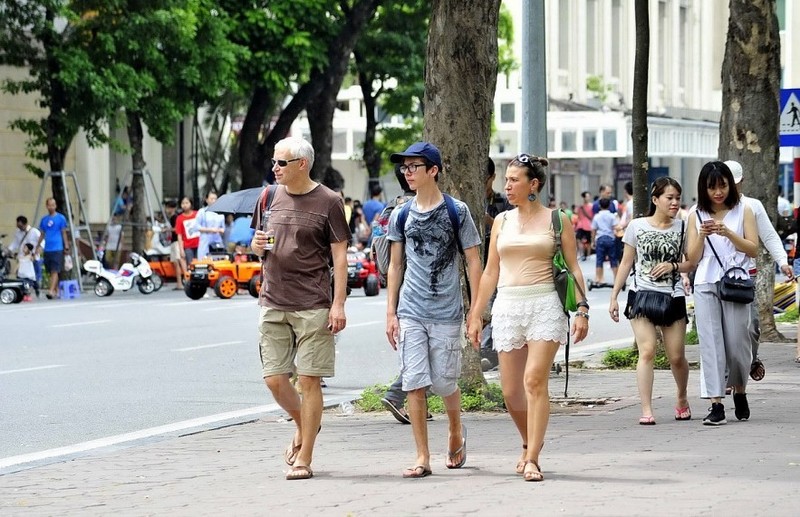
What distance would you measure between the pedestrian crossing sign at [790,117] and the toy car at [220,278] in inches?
478

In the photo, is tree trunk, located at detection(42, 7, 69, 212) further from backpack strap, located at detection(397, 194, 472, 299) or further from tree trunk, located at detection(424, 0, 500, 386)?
backpack strap, located at detection(397, 194, 472, 299)

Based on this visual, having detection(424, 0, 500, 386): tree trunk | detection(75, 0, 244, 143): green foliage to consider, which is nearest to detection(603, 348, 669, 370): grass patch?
detection(424, 0, 500, 386): tree trunk

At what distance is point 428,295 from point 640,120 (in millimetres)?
7509

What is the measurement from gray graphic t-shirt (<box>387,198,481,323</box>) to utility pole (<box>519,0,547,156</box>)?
6754 mm

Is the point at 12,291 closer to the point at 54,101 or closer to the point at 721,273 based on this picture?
the point at 54,101

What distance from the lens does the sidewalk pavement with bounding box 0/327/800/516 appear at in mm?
7641

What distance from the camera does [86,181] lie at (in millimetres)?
43156

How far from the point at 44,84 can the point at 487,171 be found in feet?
69.9

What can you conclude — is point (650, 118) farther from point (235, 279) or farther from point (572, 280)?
point (572, 280)

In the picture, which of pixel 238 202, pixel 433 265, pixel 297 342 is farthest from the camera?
pixel 238 202

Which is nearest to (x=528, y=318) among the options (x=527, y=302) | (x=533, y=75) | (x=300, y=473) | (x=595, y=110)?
(x=527, y=302)

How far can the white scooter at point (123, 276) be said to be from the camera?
31.2 meters

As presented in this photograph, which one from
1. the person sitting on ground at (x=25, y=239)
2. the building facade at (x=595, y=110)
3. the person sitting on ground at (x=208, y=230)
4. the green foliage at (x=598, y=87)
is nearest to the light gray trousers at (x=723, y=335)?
the person sitting on ground at (x=208, y=230)

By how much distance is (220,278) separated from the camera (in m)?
29.4
